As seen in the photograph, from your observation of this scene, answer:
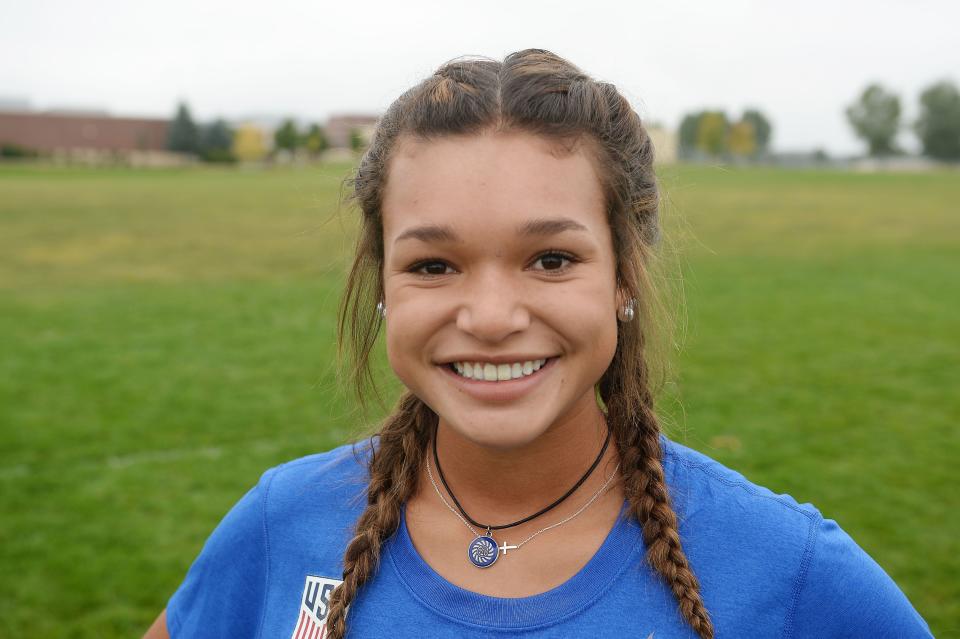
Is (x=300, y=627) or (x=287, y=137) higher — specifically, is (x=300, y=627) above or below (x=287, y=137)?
below

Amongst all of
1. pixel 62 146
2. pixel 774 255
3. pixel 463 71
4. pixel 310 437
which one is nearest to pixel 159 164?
pixel 62 146

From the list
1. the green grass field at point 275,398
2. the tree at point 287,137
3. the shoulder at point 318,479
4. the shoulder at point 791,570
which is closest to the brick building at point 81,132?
the tree at point 287,137

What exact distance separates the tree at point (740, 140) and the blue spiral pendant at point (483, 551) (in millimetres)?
117347

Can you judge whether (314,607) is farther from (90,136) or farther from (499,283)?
(90,136)

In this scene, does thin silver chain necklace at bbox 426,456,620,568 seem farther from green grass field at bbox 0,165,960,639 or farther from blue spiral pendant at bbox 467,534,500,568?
green grass field at bbox 0,165,960,639

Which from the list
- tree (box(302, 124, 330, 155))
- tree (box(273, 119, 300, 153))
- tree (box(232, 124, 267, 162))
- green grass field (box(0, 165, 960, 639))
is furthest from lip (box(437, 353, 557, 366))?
tree (box(273, 119, 300, 153))

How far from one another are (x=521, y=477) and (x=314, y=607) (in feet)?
1.44

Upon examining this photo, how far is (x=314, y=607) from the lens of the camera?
5.18ft

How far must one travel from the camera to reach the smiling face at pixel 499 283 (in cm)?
146

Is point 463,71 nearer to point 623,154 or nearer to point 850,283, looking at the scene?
point 623,154

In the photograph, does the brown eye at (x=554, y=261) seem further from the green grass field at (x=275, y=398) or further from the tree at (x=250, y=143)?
the tree at (x=250, y=143)

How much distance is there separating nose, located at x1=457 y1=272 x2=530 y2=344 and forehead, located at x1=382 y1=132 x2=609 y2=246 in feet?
0.28

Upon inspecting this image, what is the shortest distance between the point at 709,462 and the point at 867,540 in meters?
3.46

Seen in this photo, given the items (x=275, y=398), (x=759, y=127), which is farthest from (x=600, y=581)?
(x=759, y=127)
